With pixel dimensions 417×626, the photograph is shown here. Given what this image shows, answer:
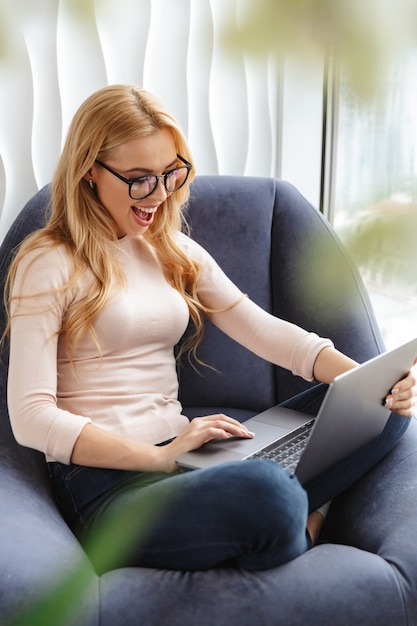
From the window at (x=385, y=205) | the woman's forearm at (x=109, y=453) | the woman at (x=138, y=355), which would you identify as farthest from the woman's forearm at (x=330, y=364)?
the window at (x=385, y=205)

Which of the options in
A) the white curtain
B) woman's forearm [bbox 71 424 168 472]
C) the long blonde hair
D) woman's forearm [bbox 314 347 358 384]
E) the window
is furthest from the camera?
the white curtain

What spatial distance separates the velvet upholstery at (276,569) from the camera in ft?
3.65

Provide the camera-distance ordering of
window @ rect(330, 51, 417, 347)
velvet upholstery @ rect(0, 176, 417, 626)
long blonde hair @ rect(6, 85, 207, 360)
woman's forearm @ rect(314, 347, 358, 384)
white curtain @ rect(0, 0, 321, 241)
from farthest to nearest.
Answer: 1. white curtain @ rect(0, 0, 321, 241)
2. woman's forearm @ rect(314, 347, 358, 384)
3. long blonde hair @ rect(6, 85, 207, 360)
4. velvet upholstery @ rect(0, 176, 417, 626)
5. window @ rect(330, 51, 417, 347)

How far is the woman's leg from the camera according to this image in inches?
44.7

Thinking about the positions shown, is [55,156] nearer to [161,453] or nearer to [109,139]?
[109,139]

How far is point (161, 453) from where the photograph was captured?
4.50 ft

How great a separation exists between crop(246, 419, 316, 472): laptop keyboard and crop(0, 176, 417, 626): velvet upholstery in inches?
5.9

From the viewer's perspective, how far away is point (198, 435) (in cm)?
135

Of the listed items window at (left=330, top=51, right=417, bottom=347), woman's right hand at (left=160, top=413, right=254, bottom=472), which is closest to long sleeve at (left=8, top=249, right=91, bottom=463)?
woman's right hand at (left=160, top=413, right=254, bottom=472)

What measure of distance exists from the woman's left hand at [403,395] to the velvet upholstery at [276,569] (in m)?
0.11

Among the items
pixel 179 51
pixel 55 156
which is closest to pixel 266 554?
pixel 55 156

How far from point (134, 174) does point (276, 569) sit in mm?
762

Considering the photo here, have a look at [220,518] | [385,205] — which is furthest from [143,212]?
[385,205]

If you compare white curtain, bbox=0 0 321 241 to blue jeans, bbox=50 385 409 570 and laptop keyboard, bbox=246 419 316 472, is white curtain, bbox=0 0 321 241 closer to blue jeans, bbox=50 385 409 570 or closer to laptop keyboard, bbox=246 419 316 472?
laptop keyboard, bbox=246 419 316 472
